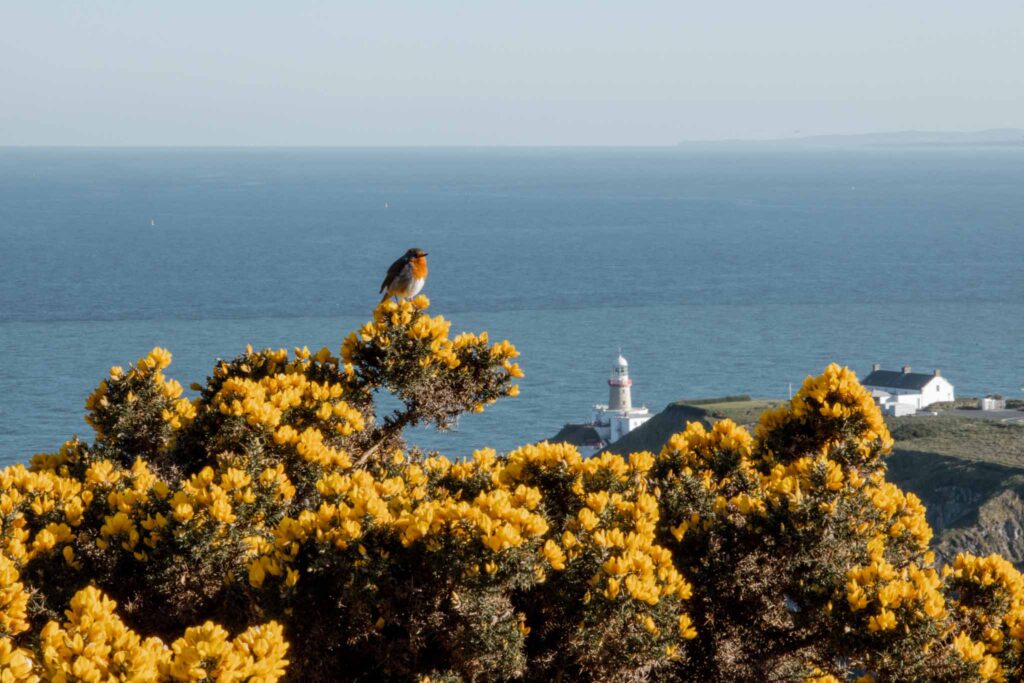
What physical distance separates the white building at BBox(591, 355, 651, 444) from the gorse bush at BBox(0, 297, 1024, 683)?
225 ft

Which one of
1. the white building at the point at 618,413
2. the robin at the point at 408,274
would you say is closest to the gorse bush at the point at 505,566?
the robin at the point at 408,274

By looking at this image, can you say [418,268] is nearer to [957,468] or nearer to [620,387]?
[957,468]

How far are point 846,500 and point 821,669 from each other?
45.8 inches

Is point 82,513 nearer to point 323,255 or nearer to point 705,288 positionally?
point 705,288

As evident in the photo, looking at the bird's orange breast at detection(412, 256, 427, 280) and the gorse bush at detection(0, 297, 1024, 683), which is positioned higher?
the bird's orange breast at detection(412, 256, 427, 280)

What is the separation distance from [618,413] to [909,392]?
61.7 ft

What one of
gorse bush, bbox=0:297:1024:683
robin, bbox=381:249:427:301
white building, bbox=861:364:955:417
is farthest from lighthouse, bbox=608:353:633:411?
gorse bush, bbox=0:297:1024:683

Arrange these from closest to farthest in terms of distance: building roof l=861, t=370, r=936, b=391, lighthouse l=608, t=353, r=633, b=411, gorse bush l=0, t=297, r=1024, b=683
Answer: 1. gorse bush l=0, t=297, r=1024, b=683
2. lighthouse l=608, t=353, r=633, b=411
3. building roof l=861, t=370, r=936, b=391

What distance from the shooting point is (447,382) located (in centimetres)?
978

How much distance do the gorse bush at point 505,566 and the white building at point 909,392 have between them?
71.5 metres

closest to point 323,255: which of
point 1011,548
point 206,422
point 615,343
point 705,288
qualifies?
point 705,288

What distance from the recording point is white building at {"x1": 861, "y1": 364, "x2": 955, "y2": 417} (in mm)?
78562

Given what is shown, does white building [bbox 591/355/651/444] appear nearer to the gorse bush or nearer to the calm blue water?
the calm blue water

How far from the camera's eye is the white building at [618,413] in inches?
3068
